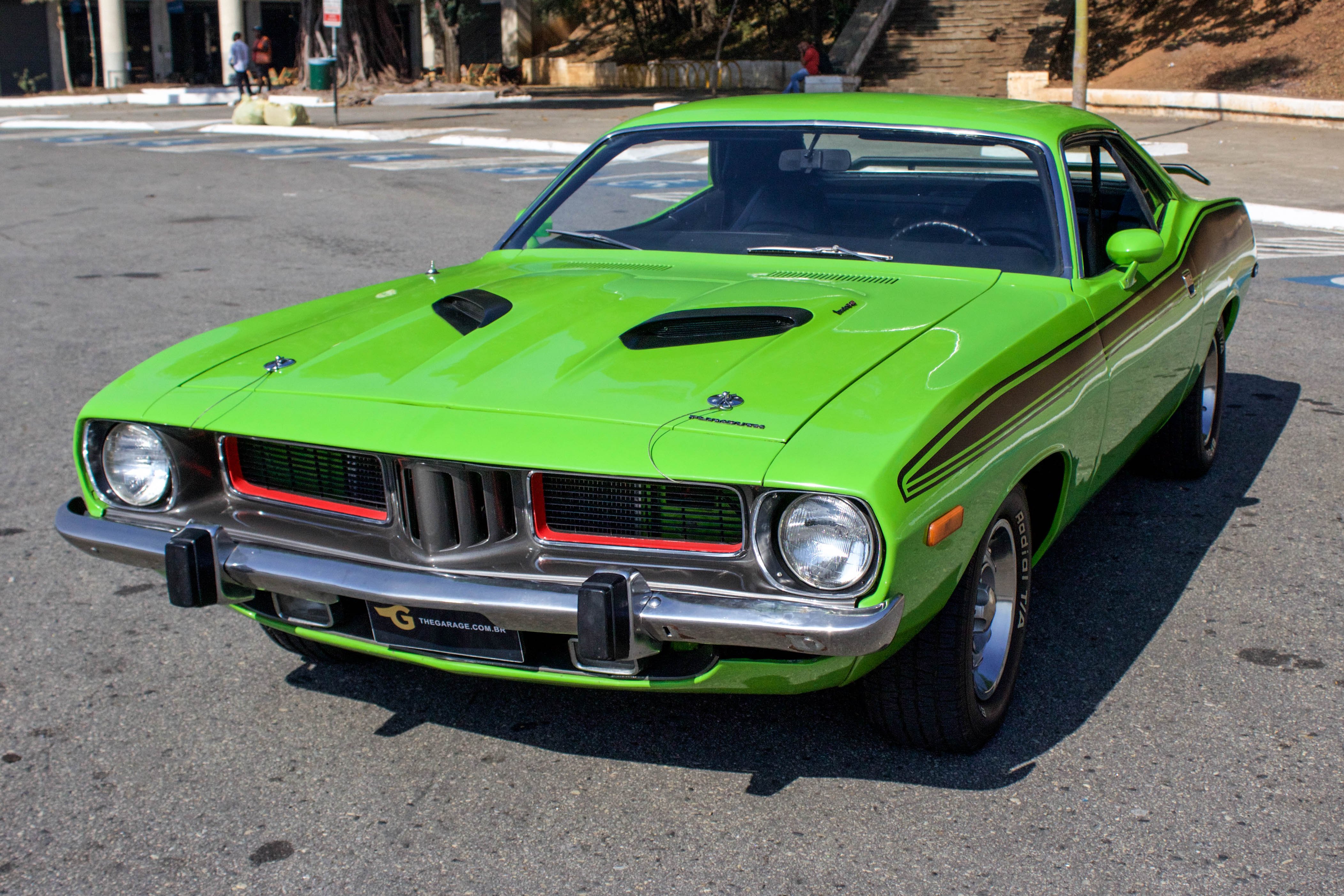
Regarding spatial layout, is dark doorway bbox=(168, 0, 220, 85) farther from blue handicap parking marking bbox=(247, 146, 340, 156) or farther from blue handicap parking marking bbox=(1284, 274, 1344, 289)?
blue handicap parking marking bbox=(1284, 274, 1344, 289)

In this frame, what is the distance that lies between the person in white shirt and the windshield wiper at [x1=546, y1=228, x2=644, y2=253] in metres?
29.4

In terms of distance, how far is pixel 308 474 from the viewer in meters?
3.02

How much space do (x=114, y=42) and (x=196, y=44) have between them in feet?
15.7

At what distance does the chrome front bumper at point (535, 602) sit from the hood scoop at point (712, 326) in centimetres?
74

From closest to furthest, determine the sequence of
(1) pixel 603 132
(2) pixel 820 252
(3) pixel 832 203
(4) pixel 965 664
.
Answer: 1. (4) pixel 965 664
2. (2) pixel 820 252
3. (3) pixel 832 203
4. (1) pixel 603 132

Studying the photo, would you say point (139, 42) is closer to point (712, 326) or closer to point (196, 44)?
point (196, 44)

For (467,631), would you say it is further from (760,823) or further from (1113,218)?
(1113,218)

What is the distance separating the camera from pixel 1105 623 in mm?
3803

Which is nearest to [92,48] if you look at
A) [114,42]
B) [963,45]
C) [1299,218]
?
[114,42]

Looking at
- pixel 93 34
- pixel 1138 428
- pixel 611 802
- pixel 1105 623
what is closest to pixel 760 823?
pixel 611 802

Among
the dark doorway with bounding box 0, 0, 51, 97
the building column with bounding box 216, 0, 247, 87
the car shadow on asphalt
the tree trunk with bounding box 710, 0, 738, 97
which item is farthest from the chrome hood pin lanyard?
the dark doorway with bounding box 0, 0, 51, 97

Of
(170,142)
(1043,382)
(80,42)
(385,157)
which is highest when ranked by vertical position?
(80,42)

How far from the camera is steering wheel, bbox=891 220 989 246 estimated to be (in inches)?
152

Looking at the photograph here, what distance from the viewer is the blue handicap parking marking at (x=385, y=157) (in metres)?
18.5
